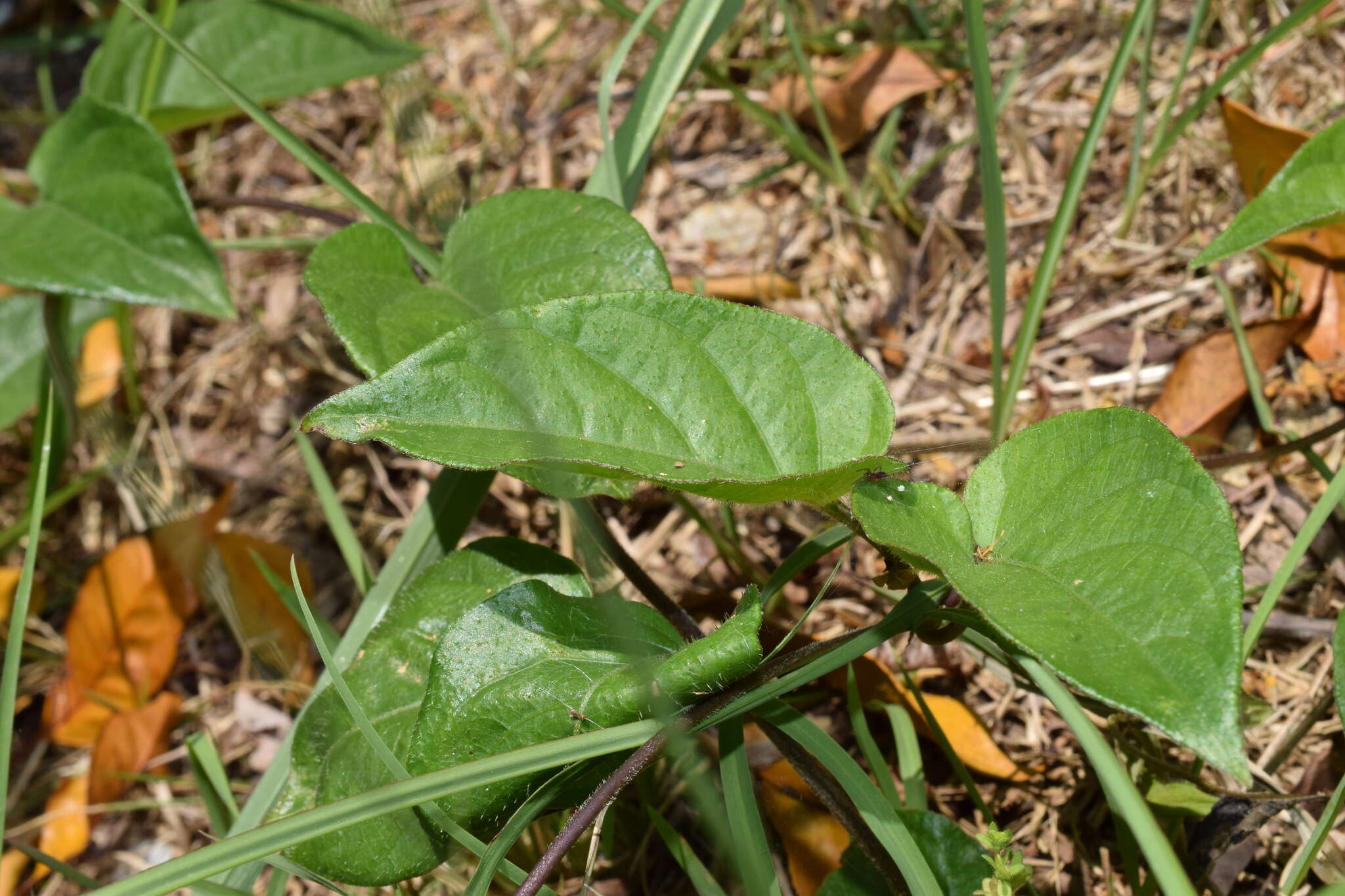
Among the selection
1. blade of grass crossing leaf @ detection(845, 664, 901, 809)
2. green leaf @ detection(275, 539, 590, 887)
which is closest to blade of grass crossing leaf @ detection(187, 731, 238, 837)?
green leaf @ detection(275, 539, 590, 887)

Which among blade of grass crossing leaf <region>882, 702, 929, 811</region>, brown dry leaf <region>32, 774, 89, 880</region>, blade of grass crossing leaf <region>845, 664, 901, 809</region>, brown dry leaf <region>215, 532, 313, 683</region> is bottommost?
brown dry leaf <region>32, 774, 89, 880</region>

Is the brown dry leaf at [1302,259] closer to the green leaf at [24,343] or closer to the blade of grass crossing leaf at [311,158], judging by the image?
the blade of grass crossing leaf at [311,158]

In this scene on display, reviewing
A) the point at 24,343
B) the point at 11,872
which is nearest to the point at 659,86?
the point at 24,343

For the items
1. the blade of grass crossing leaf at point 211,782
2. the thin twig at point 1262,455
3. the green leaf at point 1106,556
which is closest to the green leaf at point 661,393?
the green leaf at point 1106,556

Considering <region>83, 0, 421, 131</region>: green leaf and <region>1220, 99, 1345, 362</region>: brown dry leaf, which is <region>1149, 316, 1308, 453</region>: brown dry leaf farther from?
<region>83, 0, 421, 131</region>: green leaf

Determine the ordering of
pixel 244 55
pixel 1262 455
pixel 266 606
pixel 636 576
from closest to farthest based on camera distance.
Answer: pixel 636 576 < pixel 1262 455 < pixel 266 606 < pixel 244 55

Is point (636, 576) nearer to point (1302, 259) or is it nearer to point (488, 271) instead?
point (488, 271)
